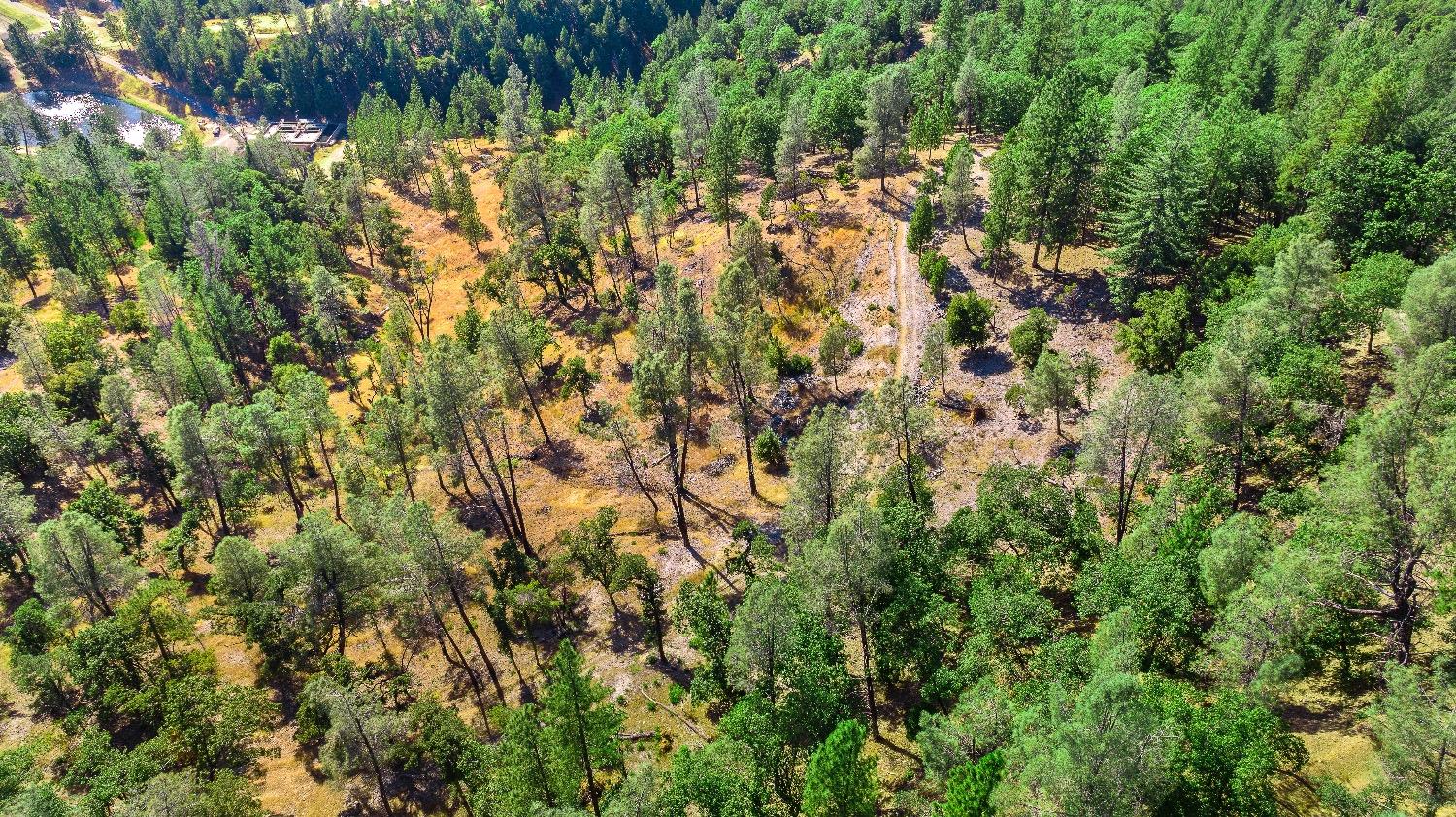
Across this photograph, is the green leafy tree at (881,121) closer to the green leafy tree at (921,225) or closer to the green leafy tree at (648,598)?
the green leafy tree at (921,225)

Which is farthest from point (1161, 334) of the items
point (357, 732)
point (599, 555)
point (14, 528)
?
point (14, 528)

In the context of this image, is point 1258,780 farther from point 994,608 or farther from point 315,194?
point 315,194

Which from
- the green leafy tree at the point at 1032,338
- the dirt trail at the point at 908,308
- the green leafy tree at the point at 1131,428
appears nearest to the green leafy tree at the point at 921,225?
the dirt trail at the point at 908,308

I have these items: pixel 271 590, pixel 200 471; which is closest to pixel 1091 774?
pixel 271 590

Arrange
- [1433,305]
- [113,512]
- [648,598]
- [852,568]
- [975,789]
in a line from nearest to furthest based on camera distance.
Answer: [975,789], [852,568], [1433,305], [648,598], [113,512]

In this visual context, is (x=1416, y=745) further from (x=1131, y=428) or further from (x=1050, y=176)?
(x=1050, y=176)

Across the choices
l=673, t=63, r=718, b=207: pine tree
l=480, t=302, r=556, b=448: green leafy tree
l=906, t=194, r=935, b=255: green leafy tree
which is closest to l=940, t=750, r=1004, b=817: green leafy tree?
l=480, t=302, r=556, b=448: green leafy tree

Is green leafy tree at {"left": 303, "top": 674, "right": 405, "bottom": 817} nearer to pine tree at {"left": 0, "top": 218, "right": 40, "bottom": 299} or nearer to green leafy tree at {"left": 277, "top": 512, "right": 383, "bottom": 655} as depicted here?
green leafy tree at {"left": 277, "top": 512, "right": 383, "bottom": 655}
